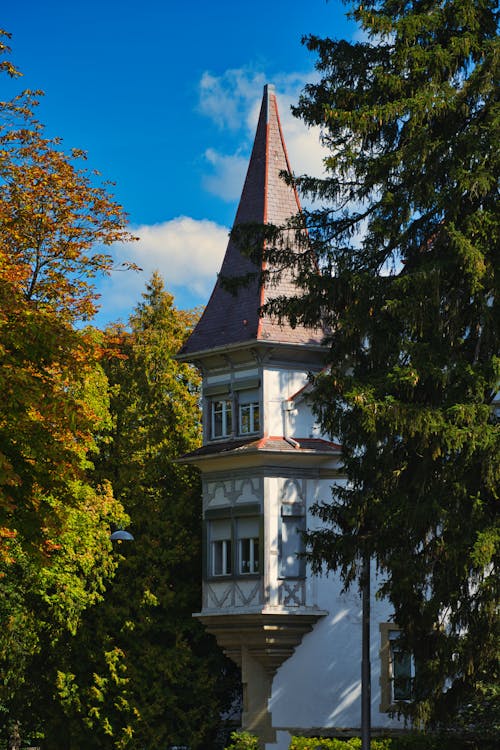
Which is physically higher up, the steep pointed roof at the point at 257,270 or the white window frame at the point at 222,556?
the steep pointed roof at the point at 257,270

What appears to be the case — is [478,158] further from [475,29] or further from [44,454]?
[44,454]

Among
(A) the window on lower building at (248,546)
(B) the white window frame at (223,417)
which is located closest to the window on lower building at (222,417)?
(B) the white window frame at (223,417)

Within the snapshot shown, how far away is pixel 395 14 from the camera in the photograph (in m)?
24.3

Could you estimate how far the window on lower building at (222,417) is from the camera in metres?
37.1

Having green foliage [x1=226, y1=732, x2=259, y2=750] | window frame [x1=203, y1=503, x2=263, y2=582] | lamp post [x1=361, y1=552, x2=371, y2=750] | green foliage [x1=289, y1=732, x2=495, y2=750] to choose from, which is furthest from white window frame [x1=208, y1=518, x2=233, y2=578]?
lamp post [x1=361, y1=552, x2=371, y2=750]

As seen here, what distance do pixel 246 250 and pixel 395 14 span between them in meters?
4.95

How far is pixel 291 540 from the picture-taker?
35406mm

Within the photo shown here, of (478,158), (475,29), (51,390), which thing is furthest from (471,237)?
(51,390)

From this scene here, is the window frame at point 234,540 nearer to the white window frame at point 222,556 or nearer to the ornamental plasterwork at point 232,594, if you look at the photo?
the white window frame at point 222,556

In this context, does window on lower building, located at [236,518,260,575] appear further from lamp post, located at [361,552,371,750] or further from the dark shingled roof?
lamp post, located at [361,552,371,750]

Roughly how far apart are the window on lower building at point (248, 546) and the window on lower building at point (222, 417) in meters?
2.64

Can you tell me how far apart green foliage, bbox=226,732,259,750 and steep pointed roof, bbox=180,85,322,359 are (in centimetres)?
998

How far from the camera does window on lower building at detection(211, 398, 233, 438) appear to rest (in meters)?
37.1

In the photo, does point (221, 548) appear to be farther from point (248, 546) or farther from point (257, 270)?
point (257, 270)
